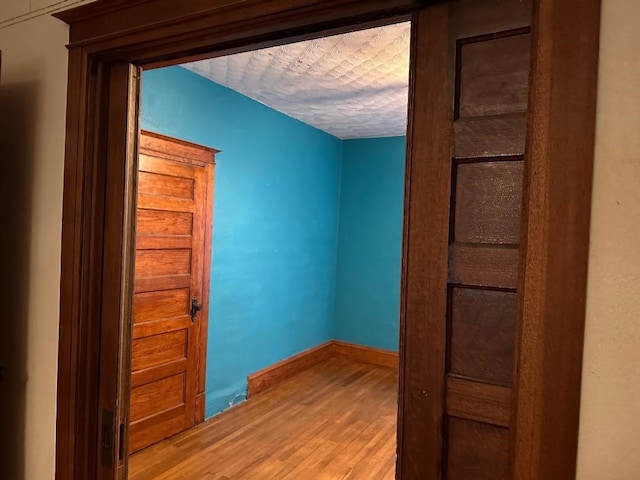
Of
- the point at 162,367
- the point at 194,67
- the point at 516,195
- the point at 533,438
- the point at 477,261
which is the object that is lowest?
the point at 162,367

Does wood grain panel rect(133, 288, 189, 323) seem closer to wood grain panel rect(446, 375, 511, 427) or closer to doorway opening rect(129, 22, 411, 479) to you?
doorway opening rect(129, 22, 411, 479)

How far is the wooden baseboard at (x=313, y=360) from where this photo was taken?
4072 millimetres

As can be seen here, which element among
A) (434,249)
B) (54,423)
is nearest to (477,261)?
(434,249)

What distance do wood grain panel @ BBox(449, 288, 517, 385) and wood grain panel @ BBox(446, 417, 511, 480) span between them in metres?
0.10

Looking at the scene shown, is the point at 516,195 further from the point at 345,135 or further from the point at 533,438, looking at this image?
the point at 345,135

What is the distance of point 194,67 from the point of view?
3061 mm

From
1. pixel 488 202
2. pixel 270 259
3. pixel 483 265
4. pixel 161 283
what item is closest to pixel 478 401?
pixel 483 265

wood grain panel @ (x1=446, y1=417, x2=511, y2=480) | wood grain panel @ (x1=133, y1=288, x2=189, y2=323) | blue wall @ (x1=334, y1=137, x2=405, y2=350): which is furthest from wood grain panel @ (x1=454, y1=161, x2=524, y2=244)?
blue wall @ (x1=334, y1=137, x2=405, y2=350)

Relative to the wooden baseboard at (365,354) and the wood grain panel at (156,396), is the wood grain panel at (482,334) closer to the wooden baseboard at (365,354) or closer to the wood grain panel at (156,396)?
the wood grain panel at (156,396)

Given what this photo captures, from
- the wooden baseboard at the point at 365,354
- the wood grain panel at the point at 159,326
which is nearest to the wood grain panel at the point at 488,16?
the wood grain panel at the point at 159,326

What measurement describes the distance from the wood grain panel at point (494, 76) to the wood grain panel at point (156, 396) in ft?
9.09

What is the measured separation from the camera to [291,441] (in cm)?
321

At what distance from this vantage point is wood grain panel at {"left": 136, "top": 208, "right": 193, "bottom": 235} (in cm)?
285

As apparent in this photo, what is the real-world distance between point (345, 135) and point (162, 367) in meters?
3.24
